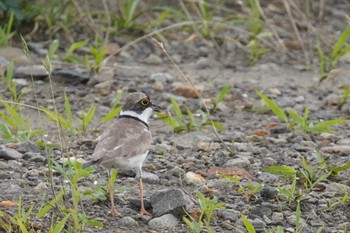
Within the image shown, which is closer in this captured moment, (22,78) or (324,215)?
(324,215)

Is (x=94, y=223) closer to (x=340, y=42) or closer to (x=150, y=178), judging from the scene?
(x=150, y=178)

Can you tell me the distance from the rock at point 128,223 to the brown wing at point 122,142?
Result: 1.26 feet

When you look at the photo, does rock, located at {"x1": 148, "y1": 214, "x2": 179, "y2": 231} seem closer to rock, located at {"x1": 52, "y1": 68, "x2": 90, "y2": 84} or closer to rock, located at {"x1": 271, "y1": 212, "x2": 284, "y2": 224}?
rock, located at {"x1": 271, "y1": 212, "x2": 284, "y2": 224}

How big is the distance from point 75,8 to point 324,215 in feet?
17.0

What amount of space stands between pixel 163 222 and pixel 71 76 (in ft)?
12.1

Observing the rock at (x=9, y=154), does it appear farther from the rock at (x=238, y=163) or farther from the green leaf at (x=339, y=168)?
the green leaf at (x=339, y=168)

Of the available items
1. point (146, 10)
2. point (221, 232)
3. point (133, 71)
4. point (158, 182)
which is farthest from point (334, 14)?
point (221, 232)

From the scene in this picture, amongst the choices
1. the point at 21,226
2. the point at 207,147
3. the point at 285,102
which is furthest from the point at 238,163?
the point at 21,226

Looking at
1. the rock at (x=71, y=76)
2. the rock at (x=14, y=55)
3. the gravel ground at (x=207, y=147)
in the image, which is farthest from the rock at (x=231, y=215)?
the rock at (x=14, y=55)

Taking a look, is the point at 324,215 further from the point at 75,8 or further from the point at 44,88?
the point at 75,8

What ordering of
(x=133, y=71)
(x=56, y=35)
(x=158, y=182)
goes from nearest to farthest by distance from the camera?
(x=158, y=182), (x=133, y=71), (x=56, y=35)

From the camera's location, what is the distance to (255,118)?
835 cm

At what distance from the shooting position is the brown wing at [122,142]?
222 inches

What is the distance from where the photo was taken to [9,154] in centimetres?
661
